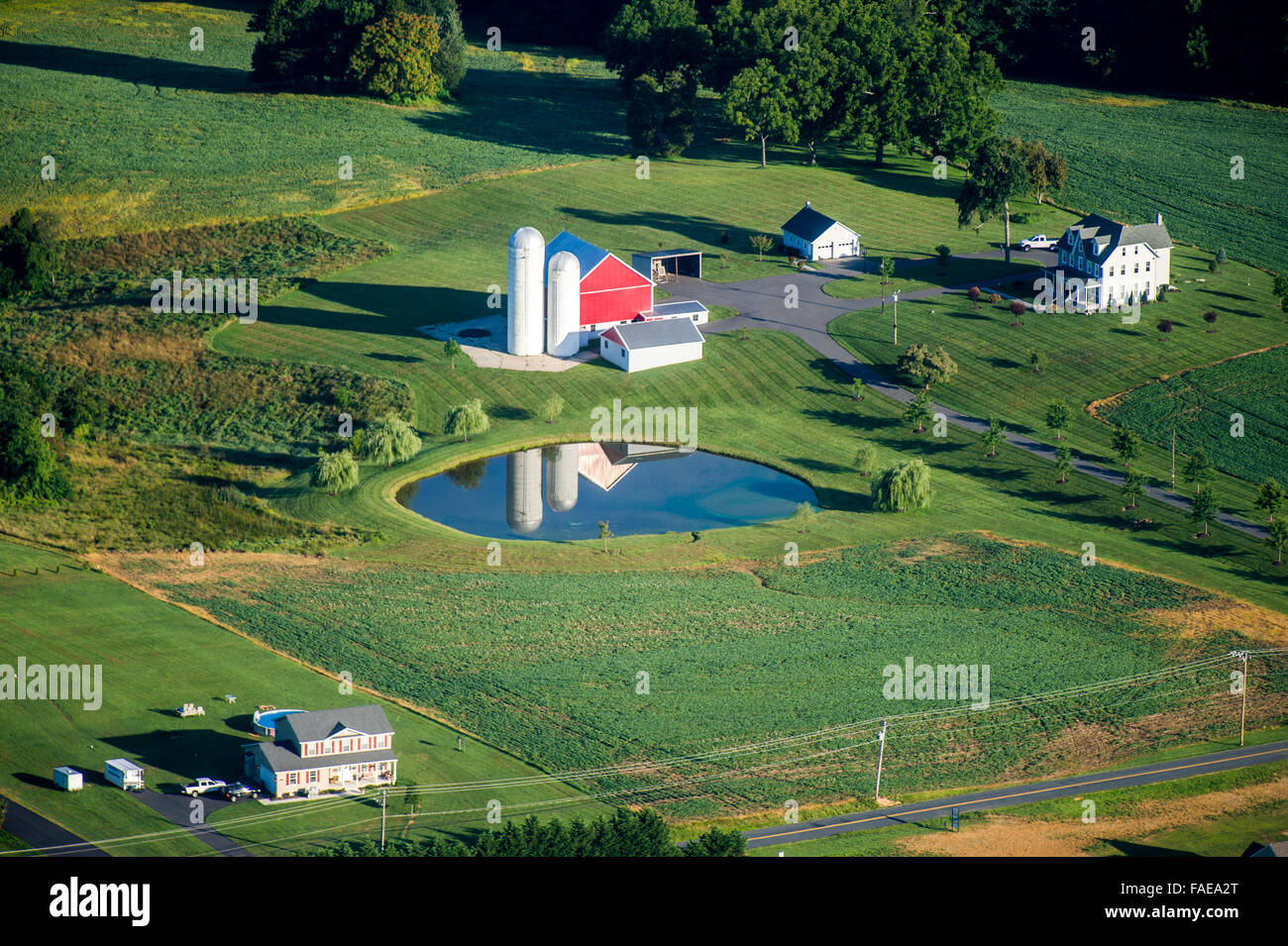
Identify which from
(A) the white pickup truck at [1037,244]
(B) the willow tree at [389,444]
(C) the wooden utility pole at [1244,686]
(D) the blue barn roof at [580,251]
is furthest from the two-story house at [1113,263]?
(B) the willow tree at [389,444]

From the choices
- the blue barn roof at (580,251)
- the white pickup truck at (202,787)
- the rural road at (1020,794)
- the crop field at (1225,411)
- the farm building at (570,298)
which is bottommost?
the rural road at (1020,794)

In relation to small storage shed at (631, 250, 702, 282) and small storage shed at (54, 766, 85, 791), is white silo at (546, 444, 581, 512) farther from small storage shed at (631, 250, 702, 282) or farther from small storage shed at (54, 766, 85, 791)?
small storage shed at (54, 766, 85, 791)

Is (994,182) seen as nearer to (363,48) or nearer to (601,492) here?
(601,492)

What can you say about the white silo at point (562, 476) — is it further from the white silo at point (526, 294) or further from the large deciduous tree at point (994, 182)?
the large deciduous tree at point (994, 182)

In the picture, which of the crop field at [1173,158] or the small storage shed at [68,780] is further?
the crop field at [1173,158]

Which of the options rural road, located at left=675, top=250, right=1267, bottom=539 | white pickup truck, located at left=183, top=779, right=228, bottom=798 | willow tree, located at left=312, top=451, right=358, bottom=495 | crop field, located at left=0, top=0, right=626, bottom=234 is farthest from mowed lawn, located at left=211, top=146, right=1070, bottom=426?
→ white pickup truck, located at left=183, top=779, right=228, bottom=798

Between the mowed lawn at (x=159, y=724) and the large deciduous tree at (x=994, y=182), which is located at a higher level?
the large deciduous tree at (x=994, y=182)
